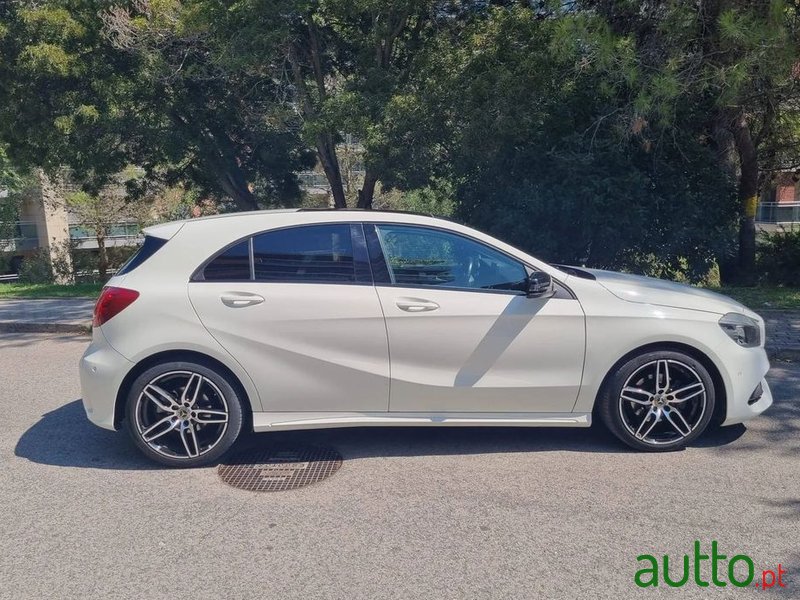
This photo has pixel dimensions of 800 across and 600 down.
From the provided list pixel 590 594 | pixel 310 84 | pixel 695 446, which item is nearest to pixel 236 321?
pixel 590 594

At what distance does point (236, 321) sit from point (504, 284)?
1.84 m

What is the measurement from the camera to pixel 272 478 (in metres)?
4.55

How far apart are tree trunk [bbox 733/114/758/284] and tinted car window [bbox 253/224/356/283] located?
1007 centimetres

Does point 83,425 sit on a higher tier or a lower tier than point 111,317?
lower

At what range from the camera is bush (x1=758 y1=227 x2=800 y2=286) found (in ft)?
46.1

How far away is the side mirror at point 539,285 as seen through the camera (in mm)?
4633

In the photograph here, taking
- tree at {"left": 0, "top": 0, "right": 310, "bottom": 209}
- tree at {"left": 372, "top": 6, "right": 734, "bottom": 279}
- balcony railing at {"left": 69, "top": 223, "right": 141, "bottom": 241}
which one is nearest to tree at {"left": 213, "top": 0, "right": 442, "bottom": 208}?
tree at {"left": 372, "top": 6, "right": 734, "bottom": 279}

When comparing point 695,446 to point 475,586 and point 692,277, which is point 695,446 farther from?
point 692,277

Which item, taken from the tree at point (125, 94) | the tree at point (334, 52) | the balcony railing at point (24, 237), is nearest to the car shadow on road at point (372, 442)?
the tree at point (334, 52)

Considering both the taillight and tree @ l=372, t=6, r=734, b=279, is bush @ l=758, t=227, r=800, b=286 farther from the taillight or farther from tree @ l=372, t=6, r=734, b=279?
the taillight

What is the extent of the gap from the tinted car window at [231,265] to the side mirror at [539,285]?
1.92 metres

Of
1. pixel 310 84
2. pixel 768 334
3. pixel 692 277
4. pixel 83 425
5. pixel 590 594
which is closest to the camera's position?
pixel 590 594

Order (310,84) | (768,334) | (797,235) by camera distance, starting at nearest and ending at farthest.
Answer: (768,334), (310,84), (797,235)

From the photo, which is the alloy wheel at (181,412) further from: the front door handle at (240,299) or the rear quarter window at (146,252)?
the rear quarter window at (146,252)
